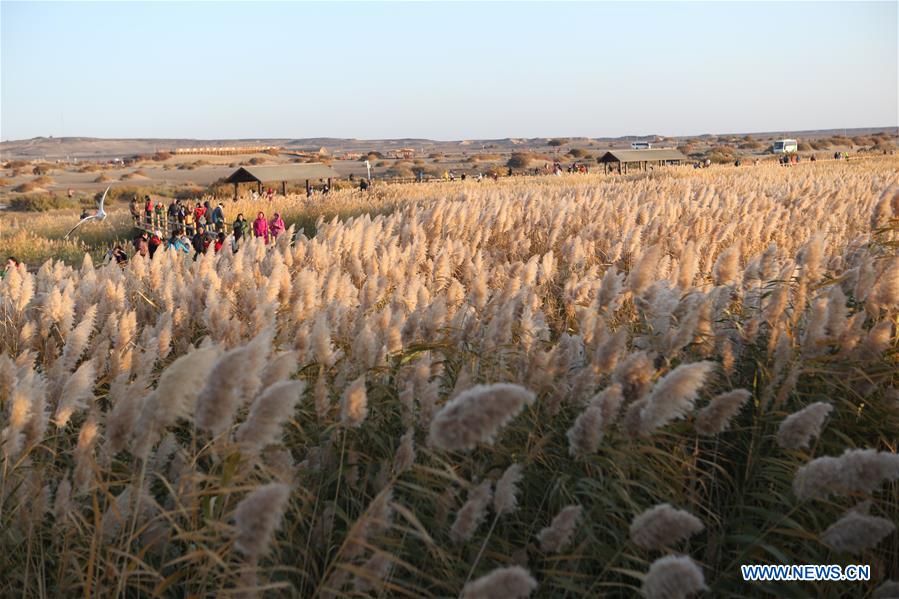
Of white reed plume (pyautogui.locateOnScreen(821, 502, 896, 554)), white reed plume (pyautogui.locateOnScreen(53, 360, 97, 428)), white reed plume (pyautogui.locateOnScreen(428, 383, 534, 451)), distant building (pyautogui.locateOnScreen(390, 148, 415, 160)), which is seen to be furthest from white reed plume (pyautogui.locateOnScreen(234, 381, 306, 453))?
distant building (pyautogui.locateOnScreen(390, 148, 415, 160))

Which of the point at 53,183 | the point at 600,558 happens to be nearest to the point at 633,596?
the point at 600,558

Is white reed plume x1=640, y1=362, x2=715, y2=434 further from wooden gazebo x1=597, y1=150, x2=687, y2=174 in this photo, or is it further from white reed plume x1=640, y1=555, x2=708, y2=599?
wooden gazebo x1=597, y1=150, x2=687, y2=174

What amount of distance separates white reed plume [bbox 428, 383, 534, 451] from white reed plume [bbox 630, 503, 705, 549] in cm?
46

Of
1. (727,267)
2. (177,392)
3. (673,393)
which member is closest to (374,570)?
(177,392)

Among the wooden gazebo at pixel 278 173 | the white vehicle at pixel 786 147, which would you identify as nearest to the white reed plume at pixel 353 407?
the wooden gazebo at pixel 278 173

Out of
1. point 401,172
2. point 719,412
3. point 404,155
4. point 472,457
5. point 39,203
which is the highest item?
point 404,155

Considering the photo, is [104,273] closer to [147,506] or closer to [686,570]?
[147,506]

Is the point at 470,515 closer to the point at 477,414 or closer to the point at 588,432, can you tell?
the point at 588,432

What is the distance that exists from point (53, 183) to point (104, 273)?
64.1m

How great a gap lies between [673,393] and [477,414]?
62 cm

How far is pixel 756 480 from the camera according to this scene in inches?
120

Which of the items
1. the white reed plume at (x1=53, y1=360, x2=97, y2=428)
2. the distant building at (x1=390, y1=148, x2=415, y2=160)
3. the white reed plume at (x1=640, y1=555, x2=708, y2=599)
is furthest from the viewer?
the distant building at (x1=390, y1=148, x2=415, y2=160)

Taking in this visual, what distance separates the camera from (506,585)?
1.73m

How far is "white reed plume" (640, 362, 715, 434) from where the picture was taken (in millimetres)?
2050
